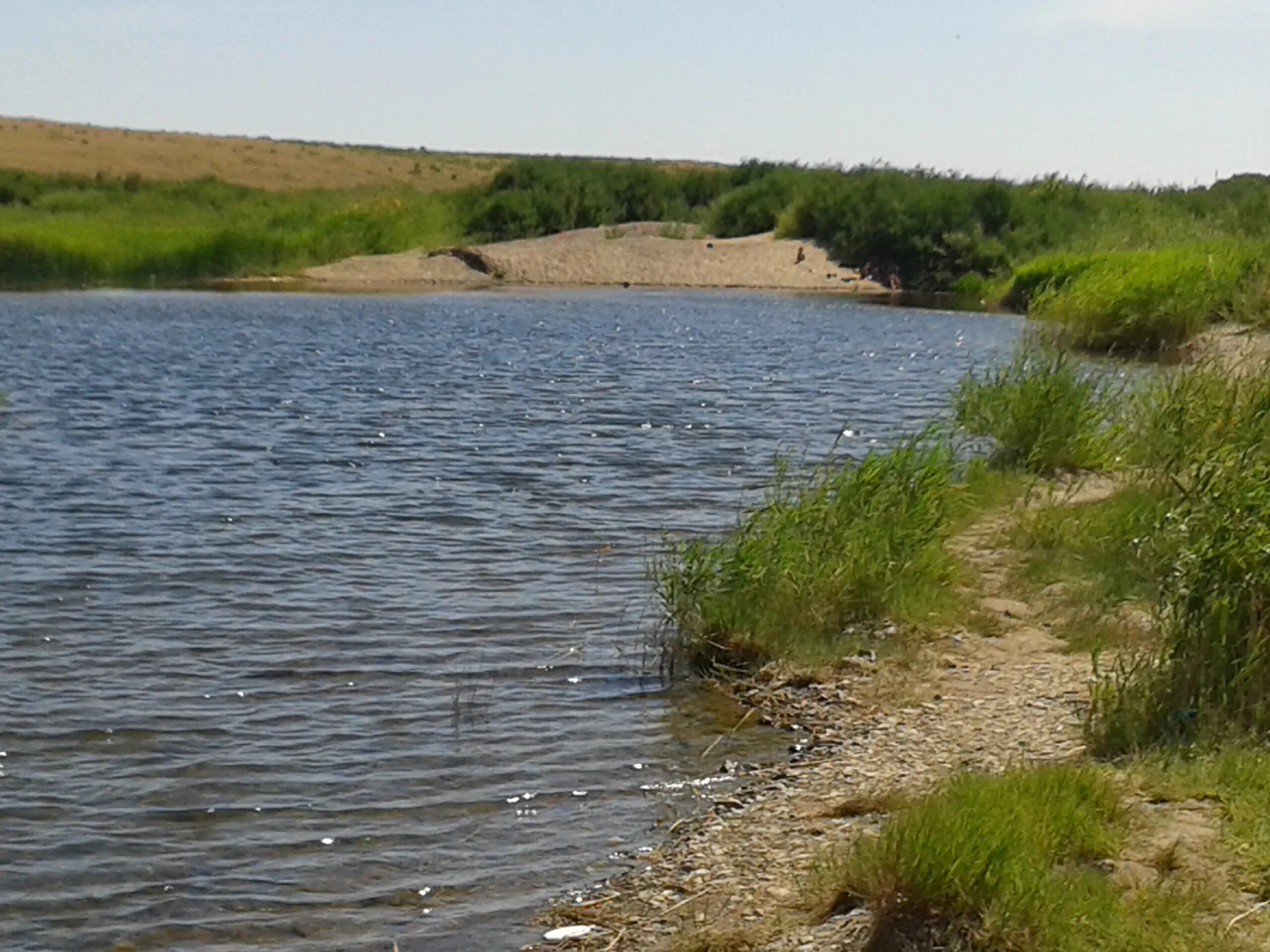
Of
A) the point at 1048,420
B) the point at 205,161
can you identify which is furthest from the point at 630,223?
the point at 1048,420

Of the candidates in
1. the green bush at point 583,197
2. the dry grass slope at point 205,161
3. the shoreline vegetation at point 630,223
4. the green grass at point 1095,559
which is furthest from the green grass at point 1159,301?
the dry grass slope at point 205,161

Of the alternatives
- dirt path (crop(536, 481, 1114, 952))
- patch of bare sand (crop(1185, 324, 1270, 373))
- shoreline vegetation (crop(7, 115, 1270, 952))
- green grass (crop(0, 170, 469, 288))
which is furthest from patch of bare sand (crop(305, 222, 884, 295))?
dirt path (crop(536, 481, 1114, 952))

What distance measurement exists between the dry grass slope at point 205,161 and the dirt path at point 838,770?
174 feet

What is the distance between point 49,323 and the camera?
28547 mm

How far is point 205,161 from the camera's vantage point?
7994 centimetres

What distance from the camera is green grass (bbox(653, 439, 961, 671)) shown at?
8.92m

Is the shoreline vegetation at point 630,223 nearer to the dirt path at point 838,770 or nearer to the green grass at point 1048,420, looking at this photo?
the green grass at point 1048,420

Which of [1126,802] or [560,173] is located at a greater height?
[560,173]

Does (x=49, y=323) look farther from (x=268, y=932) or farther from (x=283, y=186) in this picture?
(x=283, y=186)

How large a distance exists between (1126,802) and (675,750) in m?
2.53

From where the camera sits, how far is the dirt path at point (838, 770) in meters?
5.55

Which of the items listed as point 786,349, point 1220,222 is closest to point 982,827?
point 786,349

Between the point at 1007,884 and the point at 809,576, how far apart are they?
4.33 metres

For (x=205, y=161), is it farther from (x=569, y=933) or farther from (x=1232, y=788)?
(x=1232, y=788)
